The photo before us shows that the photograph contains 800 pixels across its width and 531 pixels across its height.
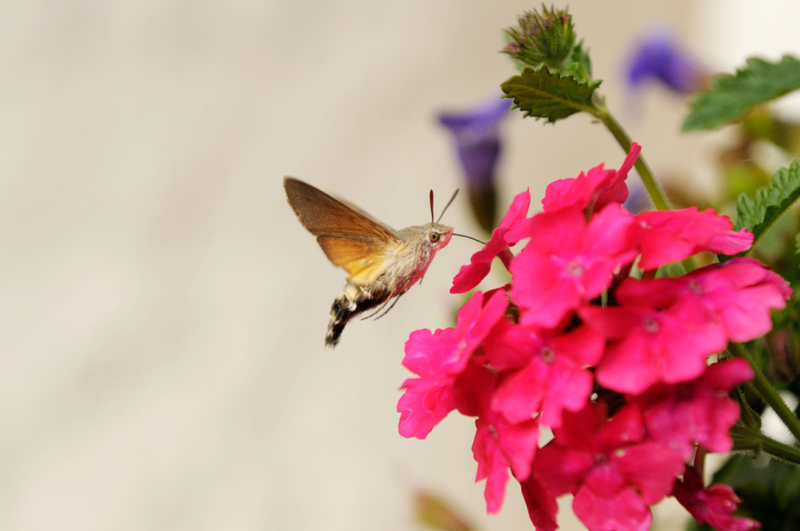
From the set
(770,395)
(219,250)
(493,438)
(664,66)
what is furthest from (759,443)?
(219,250)

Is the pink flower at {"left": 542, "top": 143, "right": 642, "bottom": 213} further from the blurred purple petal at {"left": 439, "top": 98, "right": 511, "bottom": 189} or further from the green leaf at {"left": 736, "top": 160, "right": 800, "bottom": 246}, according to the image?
the blurred purple petal at {"left": 439, "top": 98, "right": 511, "bottom": 189}

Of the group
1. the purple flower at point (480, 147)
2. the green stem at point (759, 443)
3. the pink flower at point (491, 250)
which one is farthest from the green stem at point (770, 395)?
the purple flower at point (480, 147)

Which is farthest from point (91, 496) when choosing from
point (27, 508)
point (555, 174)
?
point (555, 174)

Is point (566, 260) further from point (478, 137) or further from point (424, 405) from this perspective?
point (478, 137)

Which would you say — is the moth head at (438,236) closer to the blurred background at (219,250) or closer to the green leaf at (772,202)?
the green leaf at (772,202)

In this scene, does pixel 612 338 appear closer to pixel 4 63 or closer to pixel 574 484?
pixel 574 484

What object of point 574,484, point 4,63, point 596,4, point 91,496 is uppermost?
point 4,63

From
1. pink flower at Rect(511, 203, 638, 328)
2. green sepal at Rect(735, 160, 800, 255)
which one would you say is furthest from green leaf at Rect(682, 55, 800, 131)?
pink flower at Rect(511, 203, 638, 328)
